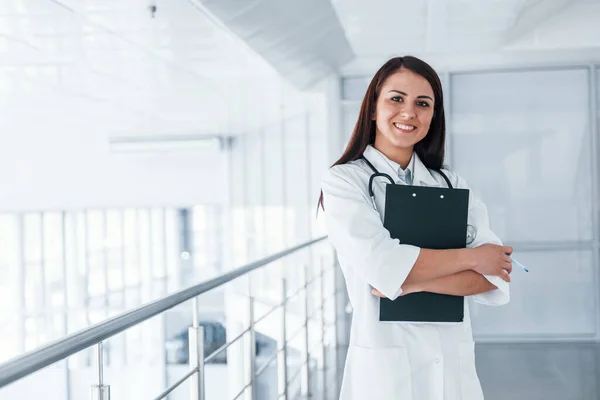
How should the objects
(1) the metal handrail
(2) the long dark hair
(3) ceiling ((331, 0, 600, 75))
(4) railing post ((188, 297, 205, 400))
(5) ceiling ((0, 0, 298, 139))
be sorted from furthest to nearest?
1. (3) ceiling ((331, 0, 600, 75))
2. (5) ceiling ((0, 0, 298, 139))
3. (4) railing post ((188, 297, 205, 400))
4. (2) the long dark hair
5. (1) the metal handrail

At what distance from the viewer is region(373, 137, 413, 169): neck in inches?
43.5

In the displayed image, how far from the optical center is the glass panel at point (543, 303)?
439cm

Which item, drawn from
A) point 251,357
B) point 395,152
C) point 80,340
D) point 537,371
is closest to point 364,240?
point 395,152

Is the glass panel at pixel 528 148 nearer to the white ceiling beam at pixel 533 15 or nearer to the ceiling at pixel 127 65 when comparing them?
the white ceiling beam at pixel 533 15

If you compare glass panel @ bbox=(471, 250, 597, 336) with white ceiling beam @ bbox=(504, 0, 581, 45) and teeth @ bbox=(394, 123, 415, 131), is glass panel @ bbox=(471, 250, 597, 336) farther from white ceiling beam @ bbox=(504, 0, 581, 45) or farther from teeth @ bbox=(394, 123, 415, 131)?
teeth @ bbox=(394, 123, 415, 131)

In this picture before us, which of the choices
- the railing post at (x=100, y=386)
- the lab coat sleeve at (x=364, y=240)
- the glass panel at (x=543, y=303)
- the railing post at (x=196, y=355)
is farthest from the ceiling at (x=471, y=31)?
the railing post at (x=100, y=386)

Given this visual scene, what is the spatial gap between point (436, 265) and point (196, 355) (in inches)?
26.0

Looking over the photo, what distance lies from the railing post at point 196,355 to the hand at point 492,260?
0.63 metres

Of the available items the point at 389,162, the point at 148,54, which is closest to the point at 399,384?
the point at 389,162

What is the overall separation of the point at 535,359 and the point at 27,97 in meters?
4.85

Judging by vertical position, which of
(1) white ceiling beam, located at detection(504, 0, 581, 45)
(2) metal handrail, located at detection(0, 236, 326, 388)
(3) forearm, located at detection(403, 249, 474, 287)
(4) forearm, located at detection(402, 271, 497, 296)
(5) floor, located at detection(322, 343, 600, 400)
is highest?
(1) white ceiling beam, located at detection(504, 0, 581, 45)

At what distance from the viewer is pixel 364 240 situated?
40.3 inches

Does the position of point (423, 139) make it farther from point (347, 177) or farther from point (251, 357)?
point (251, 357)

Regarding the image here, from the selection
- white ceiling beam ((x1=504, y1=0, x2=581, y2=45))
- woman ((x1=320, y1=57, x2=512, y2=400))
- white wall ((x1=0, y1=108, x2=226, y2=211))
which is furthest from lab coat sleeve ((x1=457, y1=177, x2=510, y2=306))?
white wall ((x1=0, y1=108, x2=226, y2=211))
